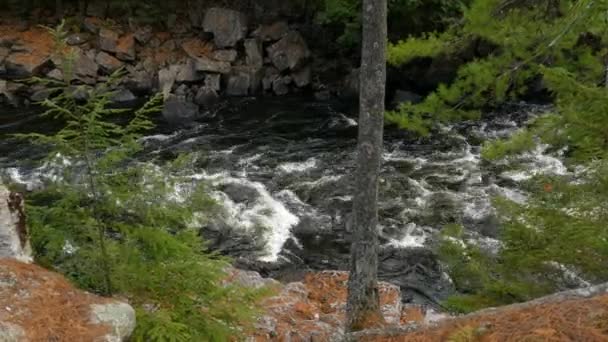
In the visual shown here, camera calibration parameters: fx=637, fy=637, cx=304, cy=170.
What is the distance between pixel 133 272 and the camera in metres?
5.38

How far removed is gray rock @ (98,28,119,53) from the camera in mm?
21797

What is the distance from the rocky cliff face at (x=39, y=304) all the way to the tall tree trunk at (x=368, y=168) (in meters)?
2.52

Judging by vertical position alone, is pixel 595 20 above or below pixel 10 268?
above

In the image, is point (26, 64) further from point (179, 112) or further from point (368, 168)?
point (368, 168)

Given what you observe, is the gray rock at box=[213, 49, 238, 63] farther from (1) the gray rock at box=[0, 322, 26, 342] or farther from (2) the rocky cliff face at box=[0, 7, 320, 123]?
(1) the gray rock at box=[0, 322, 26, 342]

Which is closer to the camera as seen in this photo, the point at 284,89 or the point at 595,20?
the point at 595,20

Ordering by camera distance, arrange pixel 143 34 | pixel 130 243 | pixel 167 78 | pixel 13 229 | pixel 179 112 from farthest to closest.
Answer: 1. pixel 143 34
2. pixel 167 78
3. pixel 179 112
4. pixel 130 243
5. pixel 13 229

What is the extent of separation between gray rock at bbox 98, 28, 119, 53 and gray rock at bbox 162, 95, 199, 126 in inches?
156

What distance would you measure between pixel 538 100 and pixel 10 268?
54.9 feet

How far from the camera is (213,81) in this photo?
20.9m

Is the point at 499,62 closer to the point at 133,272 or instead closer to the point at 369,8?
the point at 369,8

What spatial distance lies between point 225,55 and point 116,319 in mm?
17729

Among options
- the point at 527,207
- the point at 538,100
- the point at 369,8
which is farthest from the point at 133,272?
the point at 538,100

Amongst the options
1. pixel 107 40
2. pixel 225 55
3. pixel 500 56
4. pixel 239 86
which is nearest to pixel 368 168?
pixel 500 56
